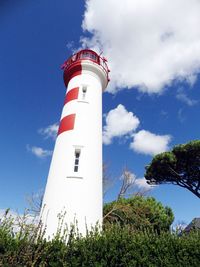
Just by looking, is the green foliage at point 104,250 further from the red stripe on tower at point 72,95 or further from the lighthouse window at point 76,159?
the red stripe on tower at point 72,95

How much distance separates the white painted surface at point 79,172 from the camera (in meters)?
10.3

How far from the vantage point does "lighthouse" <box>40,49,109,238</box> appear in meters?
10.3

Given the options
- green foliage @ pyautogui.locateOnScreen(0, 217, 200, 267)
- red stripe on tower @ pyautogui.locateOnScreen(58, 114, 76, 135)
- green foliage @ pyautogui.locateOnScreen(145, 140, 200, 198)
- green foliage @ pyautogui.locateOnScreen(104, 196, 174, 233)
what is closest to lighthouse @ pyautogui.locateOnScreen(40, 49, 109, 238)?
red stripe on tower @ pyautogui.locateOnScreen(58, 114, 76, 135)

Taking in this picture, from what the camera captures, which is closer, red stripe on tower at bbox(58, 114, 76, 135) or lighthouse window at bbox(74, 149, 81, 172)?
lighthouse window at bbox(74, 149, 81, 172)

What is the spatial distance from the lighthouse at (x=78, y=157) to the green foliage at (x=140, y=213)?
5244mm

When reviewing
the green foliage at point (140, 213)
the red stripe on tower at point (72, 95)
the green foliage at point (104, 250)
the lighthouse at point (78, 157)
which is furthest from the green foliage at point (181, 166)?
the green foliage at point (104, 250)

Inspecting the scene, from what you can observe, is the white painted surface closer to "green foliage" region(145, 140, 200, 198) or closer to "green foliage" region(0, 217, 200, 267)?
"green foliage" region(0, 217, 200, 267)

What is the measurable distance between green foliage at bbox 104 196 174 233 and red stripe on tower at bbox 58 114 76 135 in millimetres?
6395

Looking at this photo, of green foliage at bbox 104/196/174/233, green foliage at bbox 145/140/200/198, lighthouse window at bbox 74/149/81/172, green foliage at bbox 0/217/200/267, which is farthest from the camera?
green foliage at bbox 145/140/200/198

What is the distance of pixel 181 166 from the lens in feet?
82.2

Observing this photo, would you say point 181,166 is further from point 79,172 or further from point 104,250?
point 104,250

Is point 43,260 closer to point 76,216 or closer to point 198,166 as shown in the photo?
point 76,216

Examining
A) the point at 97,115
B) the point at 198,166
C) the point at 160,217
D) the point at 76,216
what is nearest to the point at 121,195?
the point at 160,217

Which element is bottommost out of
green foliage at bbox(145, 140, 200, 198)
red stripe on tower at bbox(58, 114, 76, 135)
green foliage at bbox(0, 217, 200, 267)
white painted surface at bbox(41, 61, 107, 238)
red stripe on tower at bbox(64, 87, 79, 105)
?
green foliage at bbox(0, 217, 200, 267)
